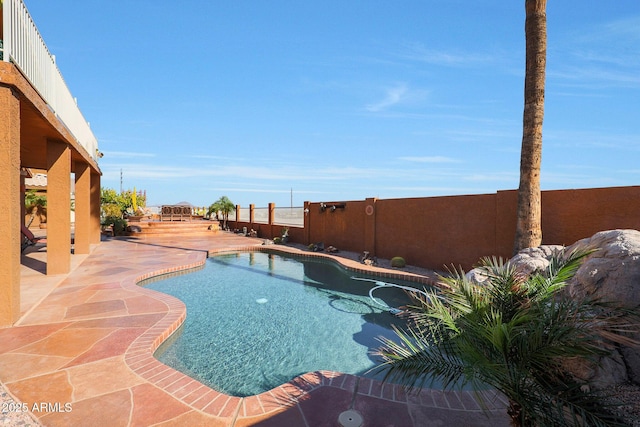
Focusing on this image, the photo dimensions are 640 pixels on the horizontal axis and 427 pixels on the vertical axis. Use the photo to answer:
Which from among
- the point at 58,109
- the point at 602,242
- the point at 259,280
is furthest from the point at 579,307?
the point at 58,109

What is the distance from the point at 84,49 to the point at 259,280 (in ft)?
34.8

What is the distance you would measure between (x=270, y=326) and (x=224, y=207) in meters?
19.8

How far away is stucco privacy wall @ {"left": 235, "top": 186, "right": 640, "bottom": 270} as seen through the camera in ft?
22.9

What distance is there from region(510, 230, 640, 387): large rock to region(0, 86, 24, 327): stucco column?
7126mm

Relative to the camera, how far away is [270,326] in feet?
19.0

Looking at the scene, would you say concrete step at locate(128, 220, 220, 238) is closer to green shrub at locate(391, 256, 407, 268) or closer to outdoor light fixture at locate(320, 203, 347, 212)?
outdoor light fixture at locate(320, 203, 347, 212)

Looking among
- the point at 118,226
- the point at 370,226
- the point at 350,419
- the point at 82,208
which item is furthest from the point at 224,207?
the point at 350,419

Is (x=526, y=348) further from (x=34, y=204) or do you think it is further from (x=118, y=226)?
(x=34, y=204)

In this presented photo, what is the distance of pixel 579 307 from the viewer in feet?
7.32

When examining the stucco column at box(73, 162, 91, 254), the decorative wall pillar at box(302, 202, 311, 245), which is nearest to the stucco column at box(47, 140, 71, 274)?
the stucco column at box(73, 162, 91, 254)

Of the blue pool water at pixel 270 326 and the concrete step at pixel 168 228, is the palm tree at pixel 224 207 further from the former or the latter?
the blue pool water at pixel 270 326

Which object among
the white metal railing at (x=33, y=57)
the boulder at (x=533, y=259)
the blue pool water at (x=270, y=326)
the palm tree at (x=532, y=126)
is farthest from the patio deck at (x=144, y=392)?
the palm tree at (x=532, y=126)

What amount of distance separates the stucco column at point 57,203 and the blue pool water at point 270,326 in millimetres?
2234

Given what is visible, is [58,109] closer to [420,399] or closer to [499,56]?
[420,399]
